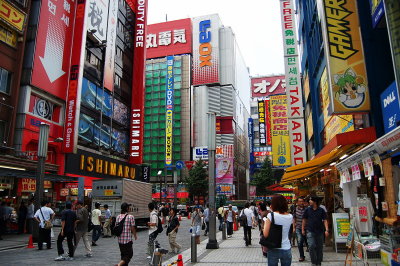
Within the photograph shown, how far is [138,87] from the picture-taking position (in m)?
41.3

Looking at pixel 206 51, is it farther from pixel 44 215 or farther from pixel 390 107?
pixel 390 107

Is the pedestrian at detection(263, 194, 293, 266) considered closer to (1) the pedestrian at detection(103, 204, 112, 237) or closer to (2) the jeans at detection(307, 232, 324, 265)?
(2) the jeans at detection(307, 232, 324, 265)

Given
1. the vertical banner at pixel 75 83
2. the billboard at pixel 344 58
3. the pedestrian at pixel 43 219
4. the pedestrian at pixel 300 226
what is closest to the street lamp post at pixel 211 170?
the pedestrian at pixel 300 226

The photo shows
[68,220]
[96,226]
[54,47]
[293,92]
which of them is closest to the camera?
[68,220]

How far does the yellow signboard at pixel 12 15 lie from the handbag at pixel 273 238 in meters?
21.6

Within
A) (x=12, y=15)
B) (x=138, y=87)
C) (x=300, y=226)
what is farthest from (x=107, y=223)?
(x=138, y=87)

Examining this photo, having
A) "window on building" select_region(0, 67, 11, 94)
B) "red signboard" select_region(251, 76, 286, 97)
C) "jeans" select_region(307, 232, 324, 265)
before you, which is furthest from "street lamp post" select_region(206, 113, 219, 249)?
"red signboard" select_region(251, 76, 286, 97)

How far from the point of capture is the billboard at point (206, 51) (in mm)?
82062

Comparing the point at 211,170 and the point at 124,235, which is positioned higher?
the point at 211,170

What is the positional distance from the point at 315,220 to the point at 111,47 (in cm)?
3197

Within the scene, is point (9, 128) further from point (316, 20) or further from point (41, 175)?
point (316, 20)

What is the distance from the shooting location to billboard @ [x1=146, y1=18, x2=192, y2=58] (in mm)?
85625

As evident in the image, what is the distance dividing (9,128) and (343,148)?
1954 centimetres

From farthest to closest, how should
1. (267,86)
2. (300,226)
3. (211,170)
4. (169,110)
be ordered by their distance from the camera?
(267,86) → (169,110) → (211,170) → (300,226)
